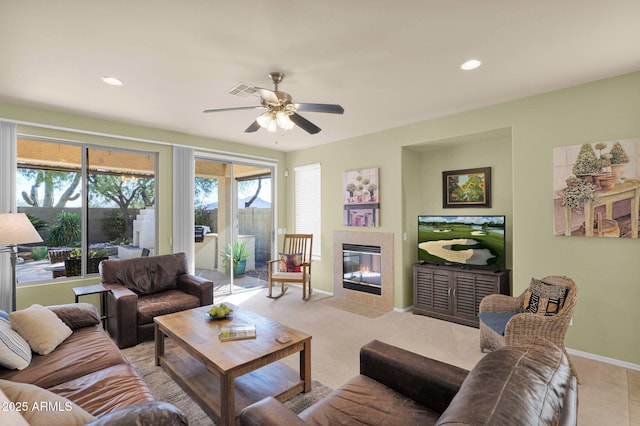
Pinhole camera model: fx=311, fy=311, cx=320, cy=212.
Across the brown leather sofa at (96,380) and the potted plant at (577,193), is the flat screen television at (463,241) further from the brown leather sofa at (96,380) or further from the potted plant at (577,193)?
the brown leather sofa at (96,380)

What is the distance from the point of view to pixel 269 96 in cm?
247

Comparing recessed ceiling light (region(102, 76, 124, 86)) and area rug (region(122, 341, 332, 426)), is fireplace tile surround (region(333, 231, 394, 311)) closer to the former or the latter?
area rug (region(122, 341, 332, 426))

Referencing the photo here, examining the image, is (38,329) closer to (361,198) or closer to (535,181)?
(361,198)

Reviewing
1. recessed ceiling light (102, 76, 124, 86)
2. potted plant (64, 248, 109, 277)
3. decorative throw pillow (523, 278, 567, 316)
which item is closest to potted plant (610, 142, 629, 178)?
decorative throw pillow (523, 278, 567, 316)

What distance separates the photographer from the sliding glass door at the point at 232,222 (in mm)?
5266

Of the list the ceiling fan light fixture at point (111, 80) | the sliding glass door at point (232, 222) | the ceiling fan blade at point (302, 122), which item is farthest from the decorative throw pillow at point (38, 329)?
the sliding glass door at point (232, 222)

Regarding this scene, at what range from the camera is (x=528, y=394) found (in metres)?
0.90

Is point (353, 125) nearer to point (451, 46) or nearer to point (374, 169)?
point (374, 169)

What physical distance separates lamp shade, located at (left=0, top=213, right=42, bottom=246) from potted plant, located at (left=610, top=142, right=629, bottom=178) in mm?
5501

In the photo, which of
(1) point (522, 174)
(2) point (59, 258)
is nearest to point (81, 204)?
(2) point (59, 258)

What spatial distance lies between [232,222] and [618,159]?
5165 mm

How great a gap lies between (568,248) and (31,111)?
612 centimetres

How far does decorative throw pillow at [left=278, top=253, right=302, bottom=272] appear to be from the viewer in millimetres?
5301

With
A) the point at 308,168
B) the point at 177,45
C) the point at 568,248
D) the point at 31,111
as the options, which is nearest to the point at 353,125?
the point at 308,168
